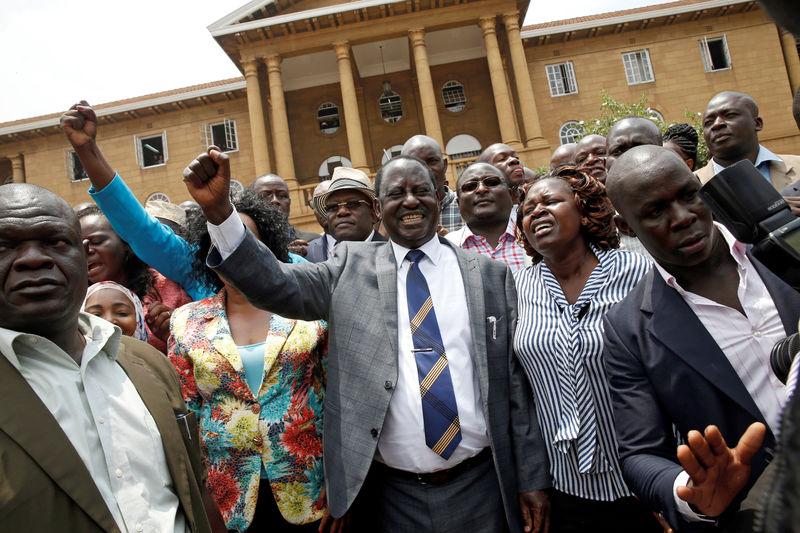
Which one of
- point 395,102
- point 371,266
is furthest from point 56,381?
point 395,102

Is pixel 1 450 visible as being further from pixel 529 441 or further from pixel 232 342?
pixel 529 441

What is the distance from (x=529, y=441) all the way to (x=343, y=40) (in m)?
19.6

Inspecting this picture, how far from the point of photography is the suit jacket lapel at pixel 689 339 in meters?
1.78

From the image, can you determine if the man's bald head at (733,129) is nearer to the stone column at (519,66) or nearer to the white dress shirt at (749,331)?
the white dress shirt at (749,331)

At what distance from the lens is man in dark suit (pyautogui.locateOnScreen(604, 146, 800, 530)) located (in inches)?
70.4

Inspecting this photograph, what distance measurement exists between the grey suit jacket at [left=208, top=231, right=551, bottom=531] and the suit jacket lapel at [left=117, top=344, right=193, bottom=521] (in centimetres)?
48

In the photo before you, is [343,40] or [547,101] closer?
[343,40]

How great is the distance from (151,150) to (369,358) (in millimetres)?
24323

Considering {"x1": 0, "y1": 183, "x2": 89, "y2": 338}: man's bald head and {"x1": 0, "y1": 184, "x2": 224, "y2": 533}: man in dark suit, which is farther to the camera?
{"x1": 0, "y1": 183, "x2": 89, "y2": 338}: man's bald head

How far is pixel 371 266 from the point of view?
268 centimetres

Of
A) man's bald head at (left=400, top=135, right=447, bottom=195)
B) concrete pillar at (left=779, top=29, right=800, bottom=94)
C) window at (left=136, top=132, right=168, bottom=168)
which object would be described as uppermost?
window at (left=136, top=132, right=168, bottom=168)

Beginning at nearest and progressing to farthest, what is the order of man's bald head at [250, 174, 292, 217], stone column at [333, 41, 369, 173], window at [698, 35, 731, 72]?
man's bald head at [250, 174, 292, 217] < stone column at [333, 41, 369, 173] < window at [698, 35, 731, 72]

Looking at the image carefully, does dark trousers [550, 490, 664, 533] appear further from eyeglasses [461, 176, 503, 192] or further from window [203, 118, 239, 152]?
window [203, 118, 239, 152]

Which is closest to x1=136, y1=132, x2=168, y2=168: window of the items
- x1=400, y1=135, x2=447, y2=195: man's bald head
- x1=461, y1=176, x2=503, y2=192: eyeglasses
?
x1=400, y1=135, x2=447, y2=195: man's bald head
